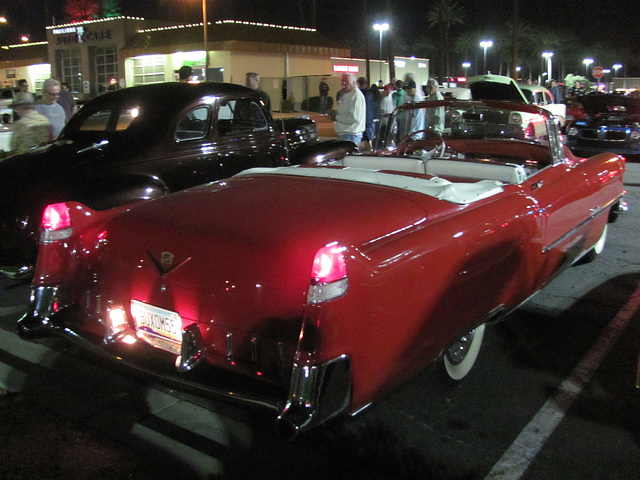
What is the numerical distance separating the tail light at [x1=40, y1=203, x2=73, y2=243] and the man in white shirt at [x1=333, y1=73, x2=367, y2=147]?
567 cm

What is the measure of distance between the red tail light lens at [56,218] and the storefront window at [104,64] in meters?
37.2

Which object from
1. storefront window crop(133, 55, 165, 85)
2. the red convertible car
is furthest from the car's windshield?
storefront window crop(133, 55, 165, 85)

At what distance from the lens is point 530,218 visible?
3.59 metres


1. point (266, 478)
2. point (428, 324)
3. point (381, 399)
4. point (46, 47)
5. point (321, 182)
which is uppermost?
point (46, 47)

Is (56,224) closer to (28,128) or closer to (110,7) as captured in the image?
(28,128)

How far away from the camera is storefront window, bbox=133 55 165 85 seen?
116 ft

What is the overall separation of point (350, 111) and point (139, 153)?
149 inches

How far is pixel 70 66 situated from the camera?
4028 cm

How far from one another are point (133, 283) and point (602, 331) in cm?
329

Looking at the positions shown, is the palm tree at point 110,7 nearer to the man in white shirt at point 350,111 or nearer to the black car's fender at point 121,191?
the man in white shirt at point 350,111

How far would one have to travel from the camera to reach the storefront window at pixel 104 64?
123 feet

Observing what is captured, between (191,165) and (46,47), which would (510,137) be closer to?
(191,165)

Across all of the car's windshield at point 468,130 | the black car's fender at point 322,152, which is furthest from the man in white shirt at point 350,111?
the car's windshield at point 468,130

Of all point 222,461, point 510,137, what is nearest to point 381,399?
point 222,461
